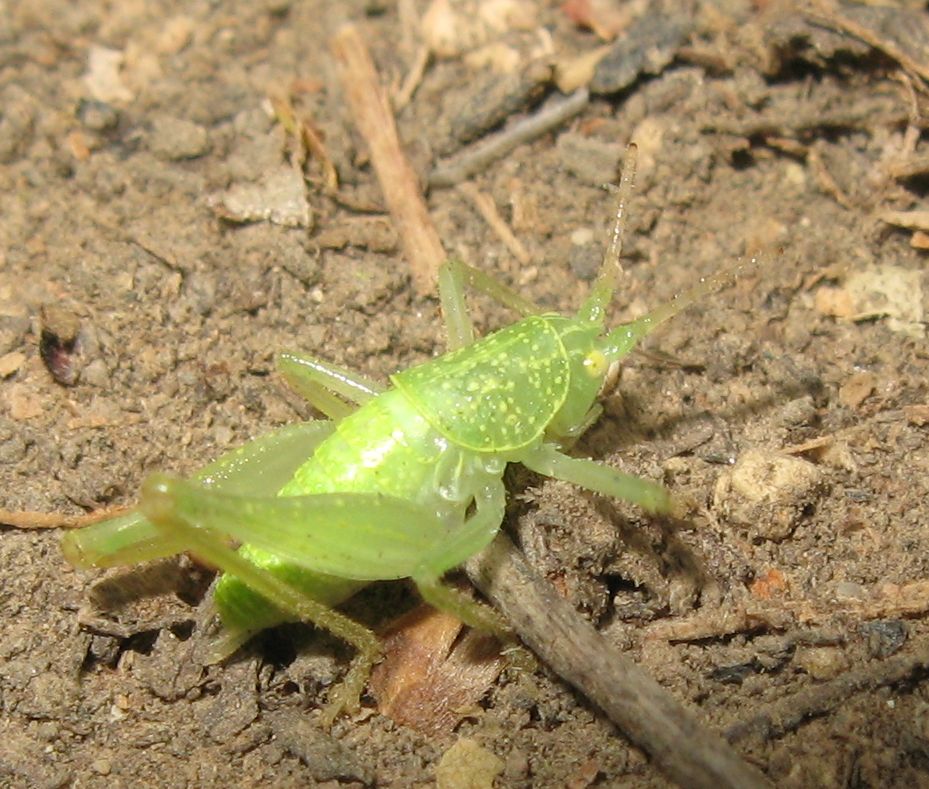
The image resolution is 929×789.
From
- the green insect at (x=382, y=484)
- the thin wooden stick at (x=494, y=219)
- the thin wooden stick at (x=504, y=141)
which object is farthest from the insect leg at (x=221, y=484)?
the thin wooden stick at (x=504, y=141)

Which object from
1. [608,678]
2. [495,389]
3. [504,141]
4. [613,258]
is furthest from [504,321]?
[608,678]

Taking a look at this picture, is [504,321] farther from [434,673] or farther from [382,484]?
[434,673]

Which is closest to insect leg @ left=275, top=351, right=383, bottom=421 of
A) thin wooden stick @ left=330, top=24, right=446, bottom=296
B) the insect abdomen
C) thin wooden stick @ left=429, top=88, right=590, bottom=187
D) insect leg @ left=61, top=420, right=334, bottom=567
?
insect leg @ left=61, top=420, right=334, bottom=567

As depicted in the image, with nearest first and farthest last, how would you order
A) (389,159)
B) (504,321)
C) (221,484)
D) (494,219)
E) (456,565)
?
(456,565) → (221,484) → (504,321) → (494,219) → (389,159)

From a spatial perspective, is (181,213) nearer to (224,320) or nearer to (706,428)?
(224,320)

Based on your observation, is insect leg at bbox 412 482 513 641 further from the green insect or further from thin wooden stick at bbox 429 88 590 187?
thin wooden stick at bbox 429 88 590 187

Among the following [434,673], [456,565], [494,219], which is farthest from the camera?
[494,219]

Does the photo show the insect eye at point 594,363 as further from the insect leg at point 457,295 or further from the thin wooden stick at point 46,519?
the thin wooden stick at point 46,519
